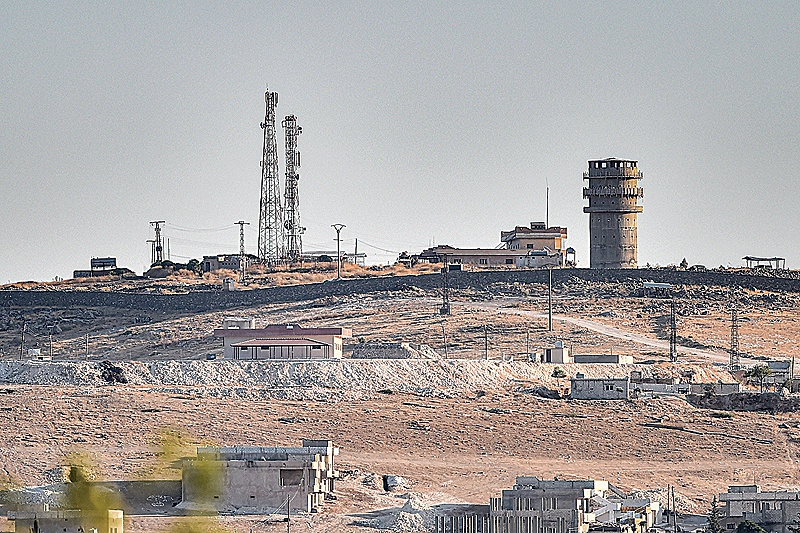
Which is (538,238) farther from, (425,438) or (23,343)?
(425,438)

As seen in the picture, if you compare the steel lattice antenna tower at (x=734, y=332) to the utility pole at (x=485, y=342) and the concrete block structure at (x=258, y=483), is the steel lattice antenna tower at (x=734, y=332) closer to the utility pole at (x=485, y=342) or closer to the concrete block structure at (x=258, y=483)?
the utility pole at (x=485, y=342)

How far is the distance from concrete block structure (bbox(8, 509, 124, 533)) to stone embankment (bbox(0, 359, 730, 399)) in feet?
79.7

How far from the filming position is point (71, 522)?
2592 cm

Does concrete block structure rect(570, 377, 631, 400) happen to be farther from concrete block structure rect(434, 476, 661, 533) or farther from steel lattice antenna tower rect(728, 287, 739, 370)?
concrete block structure rect(434, 476, 661, 533)

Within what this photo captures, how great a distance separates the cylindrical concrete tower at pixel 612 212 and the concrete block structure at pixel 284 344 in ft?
109

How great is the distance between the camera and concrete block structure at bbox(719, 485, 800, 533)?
109 ft

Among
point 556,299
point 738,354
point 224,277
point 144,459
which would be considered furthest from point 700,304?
point 144,459

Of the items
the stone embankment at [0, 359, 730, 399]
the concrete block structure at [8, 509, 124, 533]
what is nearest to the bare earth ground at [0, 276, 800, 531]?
the stone embankment at [0, 359, 730, 399]

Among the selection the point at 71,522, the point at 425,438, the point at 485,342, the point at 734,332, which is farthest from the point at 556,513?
the point at 734,332

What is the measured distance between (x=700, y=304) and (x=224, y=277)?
22.9m

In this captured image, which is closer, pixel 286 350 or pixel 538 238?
pixel 286 350

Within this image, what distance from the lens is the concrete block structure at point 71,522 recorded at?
79.4ft

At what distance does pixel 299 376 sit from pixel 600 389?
8.17 meters

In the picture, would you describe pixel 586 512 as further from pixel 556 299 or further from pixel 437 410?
pixel 556 299
